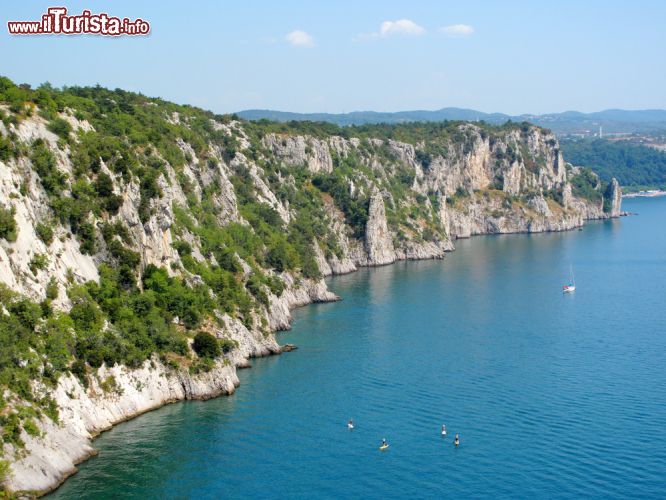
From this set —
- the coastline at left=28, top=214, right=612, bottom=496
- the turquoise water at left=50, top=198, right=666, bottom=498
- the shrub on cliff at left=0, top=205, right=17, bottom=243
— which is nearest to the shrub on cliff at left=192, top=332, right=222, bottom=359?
the coastline at left=28, top=214, right=612, bottom=496

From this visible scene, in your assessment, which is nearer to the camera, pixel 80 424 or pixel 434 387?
pixel 80 424

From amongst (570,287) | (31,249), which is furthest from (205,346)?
(570,287)

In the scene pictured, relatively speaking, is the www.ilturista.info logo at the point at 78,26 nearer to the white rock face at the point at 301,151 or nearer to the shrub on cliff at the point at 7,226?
the shrub on cliff at the point at 7,226

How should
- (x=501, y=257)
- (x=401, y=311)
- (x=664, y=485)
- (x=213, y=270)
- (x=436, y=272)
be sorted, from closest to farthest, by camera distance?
(x=664, y=485), (x=213, y=270), (x=401, y=311), (x=436, y=272), (x=501, y=257)

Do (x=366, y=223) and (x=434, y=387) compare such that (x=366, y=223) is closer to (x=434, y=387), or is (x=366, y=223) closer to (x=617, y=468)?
(x=434, y=387)

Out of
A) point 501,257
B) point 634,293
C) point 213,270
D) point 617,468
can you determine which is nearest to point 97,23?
point 213,270

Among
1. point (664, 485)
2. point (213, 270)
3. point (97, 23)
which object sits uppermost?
point (97, 23)

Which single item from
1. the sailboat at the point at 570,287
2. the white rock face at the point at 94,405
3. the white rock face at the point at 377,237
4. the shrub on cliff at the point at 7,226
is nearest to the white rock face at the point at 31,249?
the shrub on cliff at the point at 7,226
